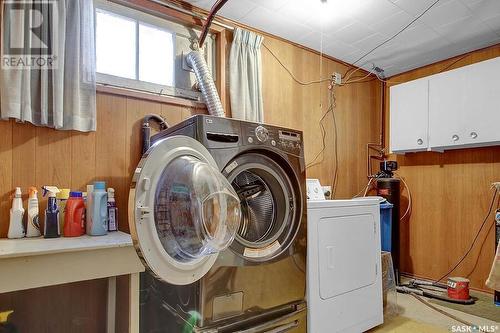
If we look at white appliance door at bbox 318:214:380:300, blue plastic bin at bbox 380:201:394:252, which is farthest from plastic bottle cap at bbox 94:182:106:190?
blue plastic bin at bbox 380:201:394:252

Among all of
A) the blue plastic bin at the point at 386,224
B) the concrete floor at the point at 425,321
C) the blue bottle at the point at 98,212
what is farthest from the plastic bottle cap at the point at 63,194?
the blue plastic bin at the point at 386,224

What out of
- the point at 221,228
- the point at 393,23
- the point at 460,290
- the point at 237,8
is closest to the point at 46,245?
the point at 221,228

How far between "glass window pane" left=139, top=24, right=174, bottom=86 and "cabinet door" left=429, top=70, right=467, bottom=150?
252 cm

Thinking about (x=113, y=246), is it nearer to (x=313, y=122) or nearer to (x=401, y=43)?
(x=313, y=122)

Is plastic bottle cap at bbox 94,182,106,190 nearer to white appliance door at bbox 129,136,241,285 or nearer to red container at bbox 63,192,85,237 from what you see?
red container at bbox 63,192,85,237

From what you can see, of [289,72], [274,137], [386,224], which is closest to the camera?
[274,137]

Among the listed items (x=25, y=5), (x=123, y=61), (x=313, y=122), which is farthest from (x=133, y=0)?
(x=313, y=122)

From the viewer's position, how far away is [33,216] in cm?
150

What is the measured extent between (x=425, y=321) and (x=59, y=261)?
7.93ft

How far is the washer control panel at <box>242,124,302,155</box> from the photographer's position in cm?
149

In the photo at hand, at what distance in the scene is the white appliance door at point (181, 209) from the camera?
3.50 feet

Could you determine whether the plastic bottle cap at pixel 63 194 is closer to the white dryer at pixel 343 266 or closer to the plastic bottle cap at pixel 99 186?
the plastic bottle cap at pixel 99 186

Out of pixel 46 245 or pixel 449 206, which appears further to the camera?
pixel 449 206

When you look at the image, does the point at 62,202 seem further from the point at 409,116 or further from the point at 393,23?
the point at 409,116
